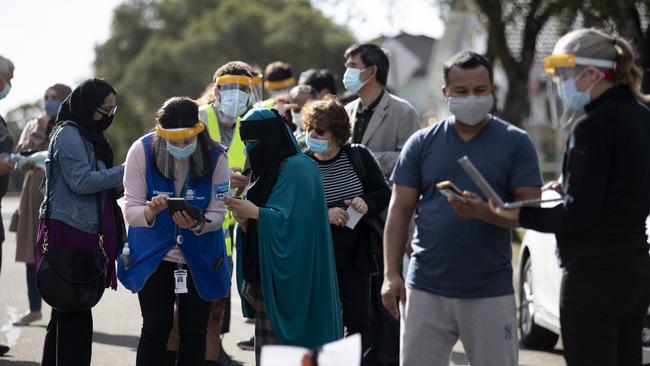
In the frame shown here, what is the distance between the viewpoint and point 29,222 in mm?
10422

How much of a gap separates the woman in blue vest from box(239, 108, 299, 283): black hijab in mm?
315

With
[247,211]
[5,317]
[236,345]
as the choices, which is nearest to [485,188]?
[247,211]

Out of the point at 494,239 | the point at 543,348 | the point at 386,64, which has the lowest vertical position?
the point at 543,348

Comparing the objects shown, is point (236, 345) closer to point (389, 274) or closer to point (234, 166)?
point (234, 166)

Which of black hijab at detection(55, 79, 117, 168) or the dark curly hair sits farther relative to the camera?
the dark curly hair

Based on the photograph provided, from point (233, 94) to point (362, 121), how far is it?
2.96ft

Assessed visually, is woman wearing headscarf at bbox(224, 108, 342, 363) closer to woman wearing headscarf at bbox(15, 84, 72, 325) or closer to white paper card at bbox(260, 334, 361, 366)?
white paper card at bbox(260, 334, 361, 366)

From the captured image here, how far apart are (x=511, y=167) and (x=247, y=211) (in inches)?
60.2

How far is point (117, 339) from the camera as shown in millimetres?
10250

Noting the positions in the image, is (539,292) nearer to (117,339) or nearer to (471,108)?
(117,339)

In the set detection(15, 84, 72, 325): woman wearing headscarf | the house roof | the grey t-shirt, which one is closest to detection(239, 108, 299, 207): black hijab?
the grey t-shirt

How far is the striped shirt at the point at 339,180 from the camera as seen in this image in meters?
7.43

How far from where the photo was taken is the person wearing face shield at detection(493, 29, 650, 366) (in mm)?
4969

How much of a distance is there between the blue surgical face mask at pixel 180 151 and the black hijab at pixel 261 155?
352mm
